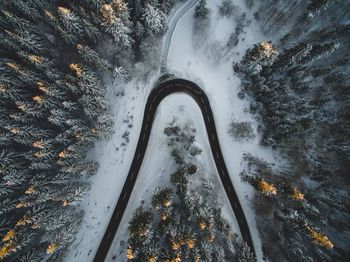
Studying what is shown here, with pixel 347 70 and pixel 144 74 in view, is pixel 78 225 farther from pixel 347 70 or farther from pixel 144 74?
pixel 347 70

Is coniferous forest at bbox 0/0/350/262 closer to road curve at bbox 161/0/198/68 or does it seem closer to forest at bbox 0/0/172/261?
forest at bbox 0/0/172/261

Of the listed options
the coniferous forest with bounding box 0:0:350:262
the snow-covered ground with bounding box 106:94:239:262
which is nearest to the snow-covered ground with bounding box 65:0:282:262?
the snow-covered ground with bounding box 106:94:239:262

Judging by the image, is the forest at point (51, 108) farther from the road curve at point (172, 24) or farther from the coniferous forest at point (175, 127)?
the road curve at point (172, 24)

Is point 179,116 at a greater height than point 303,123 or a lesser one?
greater

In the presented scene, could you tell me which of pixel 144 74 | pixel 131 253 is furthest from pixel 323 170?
pixel 144 74

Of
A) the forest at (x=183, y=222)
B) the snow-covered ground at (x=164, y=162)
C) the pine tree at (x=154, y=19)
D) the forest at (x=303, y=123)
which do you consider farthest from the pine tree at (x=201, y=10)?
the forest at (x=183, y=222)

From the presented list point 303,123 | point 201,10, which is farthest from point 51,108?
point 303,123

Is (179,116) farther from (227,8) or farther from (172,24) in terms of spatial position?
(227,8)
